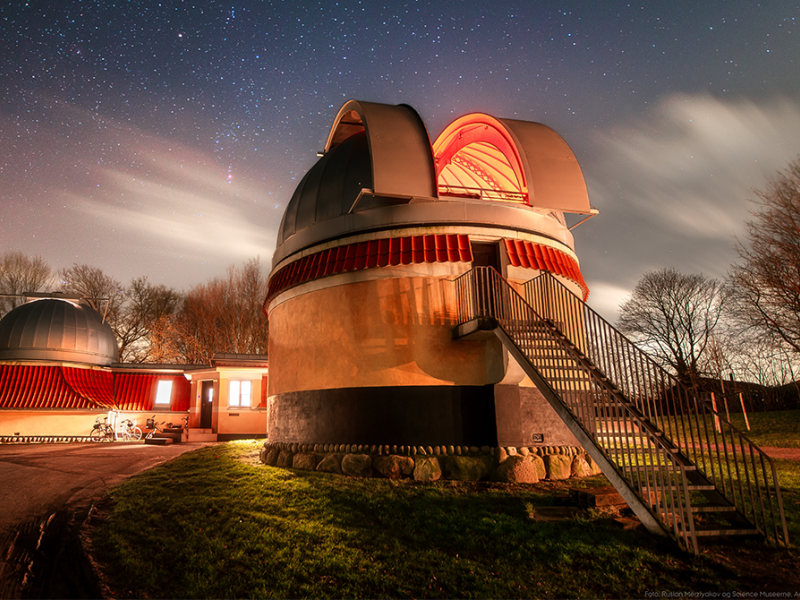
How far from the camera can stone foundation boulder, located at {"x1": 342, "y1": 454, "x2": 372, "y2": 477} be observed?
10148mm

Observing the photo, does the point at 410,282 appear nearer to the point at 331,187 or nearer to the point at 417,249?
the point at 417,249

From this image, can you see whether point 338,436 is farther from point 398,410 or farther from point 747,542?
point 747,542

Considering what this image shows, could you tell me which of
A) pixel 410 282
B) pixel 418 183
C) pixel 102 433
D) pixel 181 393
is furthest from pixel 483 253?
pixel 181 393

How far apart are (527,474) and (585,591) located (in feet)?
15.9

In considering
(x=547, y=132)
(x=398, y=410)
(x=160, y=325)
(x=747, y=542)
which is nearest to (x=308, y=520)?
(x=398, y=410)

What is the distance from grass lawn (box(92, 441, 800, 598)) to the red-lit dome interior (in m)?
7.01

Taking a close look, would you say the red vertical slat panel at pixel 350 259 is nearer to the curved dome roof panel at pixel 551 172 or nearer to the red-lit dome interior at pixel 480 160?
the red-lit dome interior at pixel 480 160

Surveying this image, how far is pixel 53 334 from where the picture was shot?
2681 cm

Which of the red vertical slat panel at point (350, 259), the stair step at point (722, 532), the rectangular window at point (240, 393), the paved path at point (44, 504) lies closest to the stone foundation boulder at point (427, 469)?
the red vertical slat panel at point (350, 259)

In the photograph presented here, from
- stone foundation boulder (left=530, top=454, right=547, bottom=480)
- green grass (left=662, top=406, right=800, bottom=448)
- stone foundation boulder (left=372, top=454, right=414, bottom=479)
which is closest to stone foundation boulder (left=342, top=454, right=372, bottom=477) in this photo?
stone foundation boulder (left=372, top=454, right=414, bottom=479)

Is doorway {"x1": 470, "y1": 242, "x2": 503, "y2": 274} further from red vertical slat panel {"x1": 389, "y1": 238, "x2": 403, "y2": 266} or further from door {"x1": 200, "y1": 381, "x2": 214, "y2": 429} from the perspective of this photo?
door {"x1": 200, "y1": 381, "x2": 214, "y2": 429}

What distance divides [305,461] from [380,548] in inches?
232

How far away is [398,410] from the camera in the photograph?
1043 centimetres

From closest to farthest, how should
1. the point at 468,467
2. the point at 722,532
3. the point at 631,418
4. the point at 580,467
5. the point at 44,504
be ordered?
the point at 722,532 → the point at 631,418 → the point at 44,504 → the point at 468,467 → the point at 580,467
